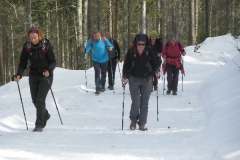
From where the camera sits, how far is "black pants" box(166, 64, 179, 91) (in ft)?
37.9

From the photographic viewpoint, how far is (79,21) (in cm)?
1881

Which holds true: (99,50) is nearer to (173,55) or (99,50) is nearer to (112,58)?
(112,58)

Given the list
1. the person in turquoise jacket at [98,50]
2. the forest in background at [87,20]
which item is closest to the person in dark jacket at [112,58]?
the person in turquoise jacket at [98,50]

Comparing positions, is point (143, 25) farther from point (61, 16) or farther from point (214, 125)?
point (214, 125)

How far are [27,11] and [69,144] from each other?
930 cm

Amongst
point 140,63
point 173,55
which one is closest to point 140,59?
point 140,63

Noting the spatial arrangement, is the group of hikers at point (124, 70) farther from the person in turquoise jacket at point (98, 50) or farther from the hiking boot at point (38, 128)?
the person in turquoise jacket at point (98, 50)

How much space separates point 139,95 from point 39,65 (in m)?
2.08

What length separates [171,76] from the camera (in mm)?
11656

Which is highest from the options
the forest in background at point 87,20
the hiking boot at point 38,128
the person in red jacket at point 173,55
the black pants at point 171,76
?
the forest in background at point 87,20

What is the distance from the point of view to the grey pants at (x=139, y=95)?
23.6ft

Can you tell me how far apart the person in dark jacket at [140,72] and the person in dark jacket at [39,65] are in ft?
5.02

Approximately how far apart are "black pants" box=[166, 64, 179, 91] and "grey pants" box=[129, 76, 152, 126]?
14.5ft

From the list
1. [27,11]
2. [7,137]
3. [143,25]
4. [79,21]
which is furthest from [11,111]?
[143,25]
